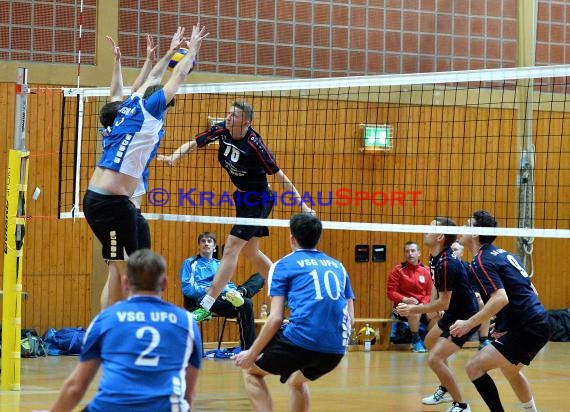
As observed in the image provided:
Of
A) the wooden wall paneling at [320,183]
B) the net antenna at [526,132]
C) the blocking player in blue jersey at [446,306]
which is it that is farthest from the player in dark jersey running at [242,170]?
the net antenna at [526,132]

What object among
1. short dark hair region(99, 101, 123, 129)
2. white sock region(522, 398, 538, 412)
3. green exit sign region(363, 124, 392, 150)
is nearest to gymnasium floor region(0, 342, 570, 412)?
white sock region(522, 398, 538, 412)

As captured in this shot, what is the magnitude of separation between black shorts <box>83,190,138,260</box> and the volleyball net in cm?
579

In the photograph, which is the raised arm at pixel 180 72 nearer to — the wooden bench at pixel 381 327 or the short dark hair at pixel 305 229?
the short dark hair at pixel 305 229

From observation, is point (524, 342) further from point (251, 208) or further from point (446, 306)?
point (251, 208)

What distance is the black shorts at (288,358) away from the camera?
6824 millimetres

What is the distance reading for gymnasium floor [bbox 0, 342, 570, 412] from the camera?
9.51 metres

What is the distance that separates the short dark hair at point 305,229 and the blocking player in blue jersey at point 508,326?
1.91 meters

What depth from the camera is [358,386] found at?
1114cm

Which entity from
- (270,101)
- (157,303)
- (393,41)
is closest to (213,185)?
(270,101)

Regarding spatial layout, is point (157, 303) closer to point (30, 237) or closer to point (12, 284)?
point (12, 284)

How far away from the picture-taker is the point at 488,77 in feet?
31.1

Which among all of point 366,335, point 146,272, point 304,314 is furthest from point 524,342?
point 366,335

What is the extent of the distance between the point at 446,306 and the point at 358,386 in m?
1.90

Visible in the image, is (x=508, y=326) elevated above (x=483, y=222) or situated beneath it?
situated beneath
